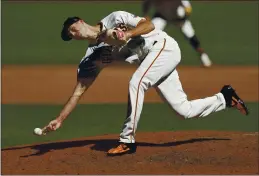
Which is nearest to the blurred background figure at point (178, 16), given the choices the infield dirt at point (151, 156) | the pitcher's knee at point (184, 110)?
the infield dirt at point (151, 156)

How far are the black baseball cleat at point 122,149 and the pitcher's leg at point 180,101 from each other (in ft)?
2.01

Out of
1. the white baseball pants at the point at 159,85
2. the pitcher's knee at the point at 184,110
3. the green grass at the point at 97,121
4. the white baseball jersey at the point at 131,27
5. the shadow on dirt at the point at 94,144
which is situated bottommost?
the green grass at the point at 97,121

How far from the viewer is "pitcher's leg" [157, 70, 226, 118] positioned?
726 cm

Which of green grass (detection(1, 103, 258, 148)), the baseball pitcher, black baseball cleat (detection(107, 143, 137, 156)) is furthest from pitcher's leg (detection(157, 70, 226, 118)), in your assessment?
green grass (detection(1, 103, 258, 148))

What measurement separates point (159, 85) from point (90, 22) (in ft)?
51.1

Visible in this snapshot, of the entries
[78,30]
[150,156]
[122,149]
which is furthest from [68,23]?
[150,156]

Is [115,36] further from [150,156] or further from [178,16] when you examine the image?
[178,16]

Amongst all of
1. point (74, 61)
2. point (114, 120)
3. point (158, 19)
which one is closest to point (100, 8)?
point (74, 61)

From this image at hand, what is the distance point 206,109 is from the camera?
757 centimetres

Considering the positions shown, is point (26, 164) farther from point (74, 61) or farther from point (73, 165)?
point (74, 61)

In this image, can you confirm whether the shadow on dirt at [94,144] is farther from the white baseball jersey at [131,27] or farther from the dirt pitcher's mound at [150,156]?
the white baseball jersey at [131,27]

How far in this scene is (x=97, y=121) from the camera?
10.1 meters

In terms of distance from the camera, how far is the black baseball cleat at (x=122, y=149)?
704 cm

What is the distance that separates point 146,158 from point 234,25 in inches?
637
